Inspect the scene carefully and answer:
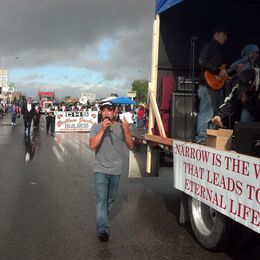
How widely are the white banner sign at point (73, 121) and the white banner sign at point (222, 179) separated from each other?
2518cm

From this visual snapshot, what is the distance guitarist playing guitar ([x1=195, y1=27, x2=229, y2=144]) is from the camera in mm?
7211

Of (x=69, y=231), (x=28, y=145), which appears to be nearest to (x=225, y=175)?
(x=69, y=231)

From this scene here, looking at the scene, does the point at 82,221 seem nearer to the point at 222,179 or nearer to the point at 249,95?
the point at 222,179

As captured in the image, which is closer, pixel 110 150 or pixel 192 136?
pixel 110 150

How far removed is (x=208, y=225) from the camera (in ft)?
18.8

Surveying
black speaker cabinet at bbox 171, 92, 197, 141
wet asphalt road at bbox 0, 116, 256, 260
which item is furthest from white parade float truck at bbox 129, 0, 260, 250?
wet asphalt road at bbox 0, 116, 256, 260

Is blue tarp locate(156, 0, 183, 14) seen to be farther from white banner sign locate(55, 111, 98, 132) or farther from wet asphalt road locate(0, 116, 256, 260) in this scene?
white banner sign locate(55, 111, 98, 132)

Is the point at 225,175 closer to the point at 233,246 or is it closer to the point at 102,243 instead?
the point at 233,246

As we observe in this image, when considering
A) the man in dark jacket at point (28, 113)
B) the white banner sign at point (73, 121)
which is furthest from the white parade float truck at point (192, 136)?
the white banner sign at point (73, 121)

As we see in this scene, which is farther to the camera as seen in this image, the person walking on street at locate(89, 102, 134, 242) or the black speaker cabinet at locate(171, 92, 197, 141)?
the black speaker cabinet at locate(171, 92, 197, 141)

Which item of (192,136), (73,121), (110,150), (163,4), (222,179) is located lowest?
(73,121)

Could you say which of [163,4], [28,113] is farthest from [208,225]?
[28,113]

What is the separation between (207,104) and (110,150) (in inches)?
77.7

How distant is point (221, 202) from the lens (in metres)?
4.94
